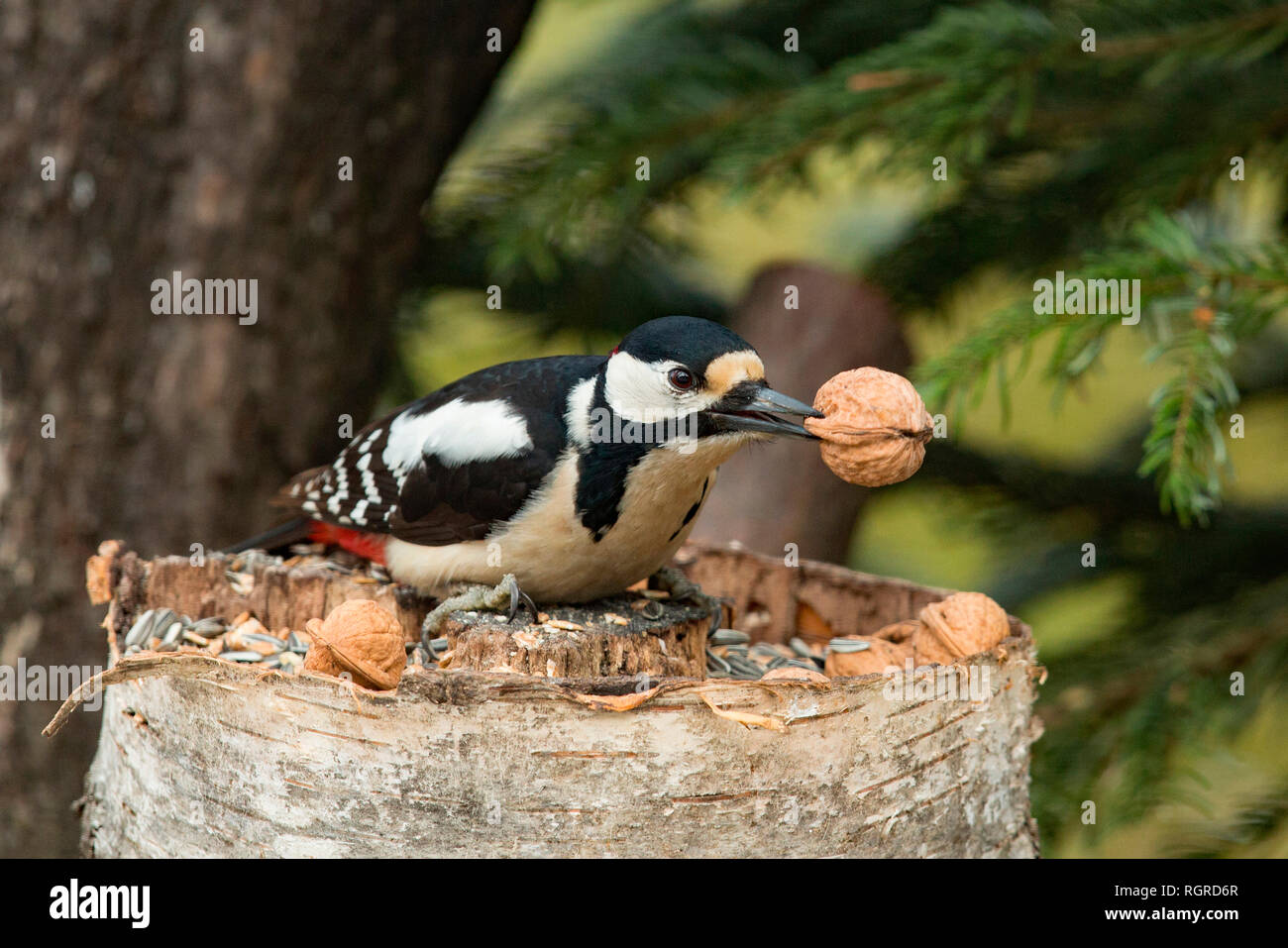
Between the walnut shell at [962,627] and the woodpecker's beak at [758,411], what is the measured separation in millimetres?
376

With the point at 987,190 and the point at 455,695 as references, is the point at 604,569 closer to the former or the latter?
the point at 455,695

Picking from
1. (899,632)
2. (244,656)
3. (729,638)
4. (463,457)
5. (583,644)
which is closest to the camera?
(583,644)

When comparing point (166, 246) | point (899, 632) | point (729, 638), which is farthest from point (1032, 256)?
point (166, 246)

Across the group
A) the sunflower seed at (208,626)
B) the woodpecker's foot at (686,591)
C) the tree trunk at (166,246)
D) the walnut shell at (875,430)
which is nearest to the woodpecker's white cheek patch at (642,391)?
the walnut shell at (875,430)

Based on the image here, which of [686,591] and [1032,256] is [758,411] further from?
[1032,256]

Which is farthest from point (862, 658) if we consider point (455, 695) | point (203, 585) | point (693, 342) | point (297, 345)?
point (297, 345)

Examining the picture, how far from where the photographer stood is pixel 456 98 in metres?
3.04

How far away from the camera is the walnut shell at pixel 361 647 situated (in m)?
1.67

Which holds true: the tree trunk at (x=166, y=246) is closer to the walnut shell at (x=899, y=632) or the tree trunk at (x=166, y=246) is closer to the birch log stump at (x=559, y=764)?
the birch log stump at (x=559, y=764)

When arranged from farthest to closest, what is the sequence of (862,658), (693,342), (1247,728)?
(1247,728) → (862,658) → (693,342)

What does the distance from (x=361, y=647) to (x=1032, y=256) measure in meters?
1.92

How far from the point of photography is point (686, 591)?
7.53 ft

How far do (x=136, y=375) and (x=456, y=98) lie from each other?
1.01m

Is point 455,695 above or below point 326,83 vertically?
below
